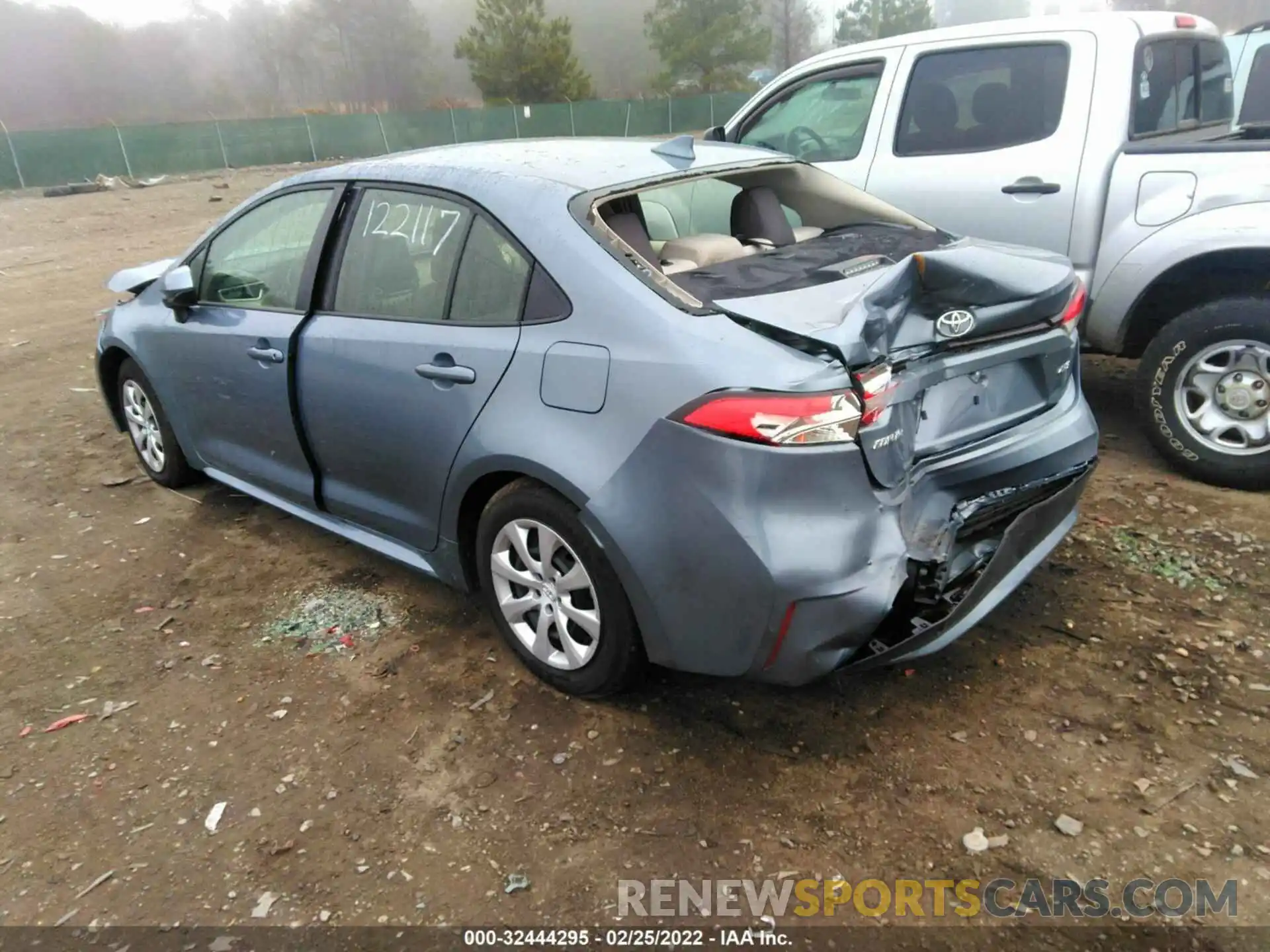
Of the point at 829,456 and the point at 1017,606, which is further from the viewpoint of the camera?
the point at 1017,606

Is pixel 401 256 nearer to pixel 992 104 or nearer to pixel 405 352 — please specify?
pixel 405 352

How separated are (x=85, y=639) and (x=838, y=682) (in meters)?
2.88

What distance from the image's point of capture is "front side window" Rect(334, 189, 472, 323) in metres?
3.04

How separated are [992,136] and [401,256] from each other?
10.8 ft

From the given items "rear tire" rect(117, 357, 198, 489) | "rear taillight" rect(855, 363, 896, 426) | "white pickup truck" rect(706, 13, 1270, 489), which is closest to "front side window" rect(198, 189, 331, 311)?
"rear tire" rect(117, 357, 198, 489)

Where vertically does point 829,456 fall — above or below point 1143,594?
above

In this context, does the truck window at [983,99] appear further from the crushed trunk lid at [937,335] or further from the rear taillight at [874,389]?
the rear taillight at [874,389]

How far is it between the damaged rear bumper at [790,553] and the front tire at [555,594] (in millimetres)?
95

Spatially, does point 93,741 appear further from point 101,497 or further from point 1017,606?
point 1017,606

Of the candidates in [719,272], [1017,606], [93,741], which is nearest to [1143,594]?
[1017,606]

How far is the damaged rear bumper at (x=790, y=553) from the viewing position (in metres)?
2.29

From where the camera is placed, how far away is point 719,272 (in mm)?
2926

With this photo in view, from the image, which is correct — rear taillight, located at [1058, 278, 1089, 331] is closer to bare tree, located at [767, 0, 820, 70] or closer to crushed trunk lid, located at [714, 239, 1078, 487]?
crushed trunk lid, located at [714, 239, 1078, 487]

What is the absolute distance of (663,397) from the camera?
2.36 meters
